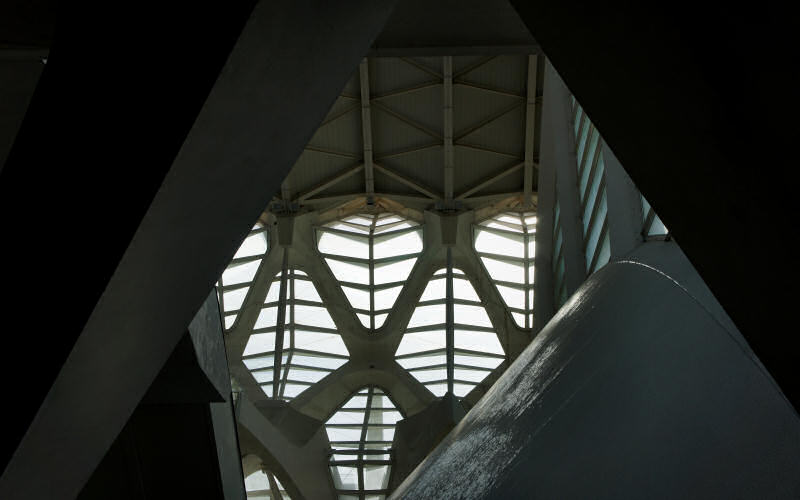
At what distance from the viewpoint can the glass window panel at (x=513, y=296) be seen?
32438 millimetres

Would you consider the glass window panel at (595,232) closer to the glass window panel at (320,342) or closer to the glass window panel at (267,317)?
the glass window panel at (267,317)

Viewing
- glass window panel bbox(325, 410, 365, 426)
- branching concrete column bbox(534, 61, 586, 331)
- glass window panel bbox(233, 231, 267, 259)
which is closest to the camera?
branching concrete column bbox(534, 61, 586, 331)

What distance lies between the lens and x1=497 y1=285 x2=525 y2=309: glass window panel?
106 ft

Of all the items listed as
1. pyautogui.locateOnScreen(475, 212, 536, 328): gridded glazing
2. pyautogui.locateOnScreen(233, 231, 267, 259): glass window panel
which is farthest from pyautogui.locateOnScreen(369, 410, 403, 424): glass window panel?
pyautogui.locateOnScreen(233, 231, 267, 259): glass window panel

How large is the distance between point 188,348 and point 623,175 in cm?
600

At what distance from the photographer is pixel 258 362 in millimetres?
31922

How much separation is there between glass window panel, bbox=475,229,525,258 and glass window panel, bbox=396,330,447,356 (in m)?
4.18

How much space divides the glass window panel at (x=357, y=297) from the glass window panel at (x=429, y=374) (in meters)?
3.68

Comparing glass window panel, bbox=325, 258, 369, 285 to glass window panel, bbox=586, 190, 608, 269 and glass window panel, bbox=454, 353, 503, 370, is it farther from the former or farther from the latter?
glass window panel, bbox=586, 190, 608, 269

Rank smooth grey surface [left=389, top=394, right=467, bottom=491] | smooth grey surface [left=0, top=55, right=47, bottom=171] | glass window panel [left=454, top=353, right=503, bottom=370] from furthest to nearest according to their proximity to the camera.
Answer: glass window panel [left=454, top=353, right=503, bottom=370]
smooth grey surface [left=389, top=394, right=467, bottom=491]
smooth grey surface [left=0, top=55, right=47, bottom=171]

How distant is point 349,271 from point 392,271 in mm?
1839

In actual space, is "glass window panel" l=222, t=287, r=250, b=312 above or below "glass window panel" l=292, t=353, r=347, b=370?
above

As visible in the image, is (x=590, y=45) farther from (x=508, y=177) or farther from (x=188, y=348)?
(x=508, y=177)

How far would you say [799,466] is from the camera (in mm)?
2926
